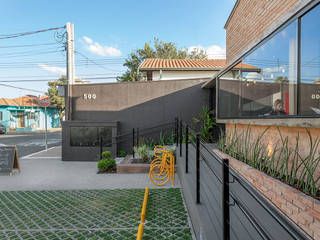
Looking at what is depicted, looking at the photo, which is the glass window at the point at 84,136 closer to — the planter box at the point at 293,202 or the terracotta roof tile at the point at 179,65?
the terracotta roof tile at the point at 179,65

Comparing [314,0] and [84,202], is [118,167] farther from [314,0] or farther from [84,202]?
[314,0]

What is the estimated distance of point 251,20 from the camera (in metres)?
5.60

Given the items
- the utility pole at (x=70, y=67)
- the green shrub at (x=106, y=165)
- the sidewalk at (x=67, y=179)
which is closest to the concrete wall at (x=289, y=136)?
the sidewalk at (x=67, y=179)

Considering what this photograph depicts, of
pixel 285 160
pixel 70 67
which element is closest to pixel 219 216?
pixel 285 160

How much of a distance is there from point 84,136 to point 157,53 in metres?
21.5

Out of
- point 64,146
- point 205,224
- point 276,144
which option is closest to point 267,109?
point 276,144

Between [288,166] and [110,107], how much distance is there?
7450mm

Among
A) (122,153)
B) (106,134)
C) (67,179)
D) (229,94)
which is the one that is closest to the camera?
(229,94)

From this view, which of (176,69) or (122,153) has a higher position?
(176,69)

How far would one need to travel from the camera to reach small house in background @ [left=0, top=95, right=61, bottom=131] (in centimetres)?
2616

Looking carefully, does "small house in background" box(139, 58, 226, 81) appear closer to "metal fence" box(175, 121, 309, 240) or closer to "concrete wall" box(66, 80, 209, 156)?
"concrete wall" box(66, 80, 209, 156)

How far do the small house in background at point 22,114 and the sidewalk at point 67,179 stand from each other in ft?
77.6

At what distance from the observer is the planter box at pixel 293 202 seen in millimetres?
1788

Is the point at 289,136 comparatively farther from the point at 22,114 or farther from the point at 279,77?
the point at 22,114
